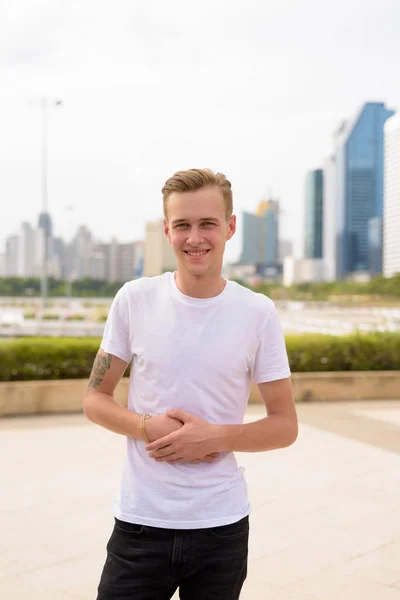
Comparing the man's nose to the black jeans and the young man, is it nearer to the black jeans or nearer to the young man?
the young man

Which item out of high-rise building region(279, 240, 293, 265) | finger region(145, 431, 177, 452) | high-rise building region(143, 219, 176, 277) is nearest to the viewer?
finger region(145, 431, 177, 452)

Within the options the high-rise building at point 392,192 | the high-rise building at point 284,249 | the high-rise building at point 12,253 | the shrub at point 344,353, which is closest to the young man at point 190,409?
the shrub at point 344,353

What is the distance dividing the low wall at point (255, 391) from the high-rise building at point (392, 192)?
89.6m

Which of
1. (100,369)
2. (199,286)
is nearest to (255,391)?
(100,369)

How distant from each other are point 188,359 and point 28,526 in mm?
3523

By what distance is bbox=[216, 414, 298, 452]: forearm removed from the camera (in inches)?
74.8

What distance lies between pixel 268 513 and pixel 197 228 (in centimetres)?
381

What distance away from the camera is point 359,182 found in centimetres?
15700

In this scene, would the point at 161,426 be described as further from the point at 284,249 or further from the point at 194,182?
the point at 284,249

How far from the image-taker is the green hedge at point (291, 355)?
10156 mm

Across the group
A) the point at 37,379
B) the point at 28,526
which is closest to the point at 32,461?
the point at 28,526

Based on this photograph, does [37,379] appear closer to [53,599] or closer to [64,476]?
[64,476]

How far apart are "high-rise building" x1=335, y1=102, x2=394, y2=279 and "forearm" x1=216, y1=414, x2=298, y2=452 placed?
15861 cm

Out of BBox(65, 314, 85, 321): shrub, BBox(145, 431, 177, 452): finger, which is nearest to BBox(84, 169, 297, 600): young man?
BBox(145, 431, 177, 452): finger
